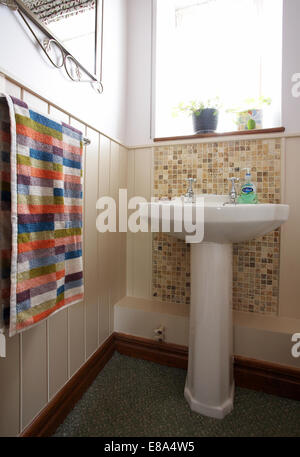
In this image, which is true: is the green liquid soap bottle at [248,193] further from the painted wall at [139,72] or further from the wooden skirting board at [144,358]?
the wooden skirting board at [144,358]

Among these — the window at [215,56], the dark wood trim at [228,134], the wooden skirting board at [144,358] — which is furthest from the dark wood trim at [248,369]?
the window at [215,56]

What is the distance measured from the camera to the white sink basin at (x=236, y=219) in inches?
29.8

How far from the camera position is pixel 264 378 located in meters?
1.11

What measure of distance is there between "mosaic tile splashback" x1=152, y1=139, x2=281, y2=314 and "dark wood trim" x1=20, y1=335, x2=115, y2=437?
48 cm

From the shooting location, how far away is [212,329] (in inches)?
37.1

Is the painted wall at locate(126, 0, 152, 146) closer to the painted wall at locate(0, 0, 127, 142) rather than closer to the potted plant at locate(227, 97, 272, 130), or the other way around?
the painted wall at locate(0, 0, 127, 142)

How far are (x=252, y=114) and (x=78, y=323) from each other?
1374mm

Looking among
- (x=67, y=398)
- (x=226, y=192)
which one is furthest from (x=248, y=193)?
(x=67, y=398)

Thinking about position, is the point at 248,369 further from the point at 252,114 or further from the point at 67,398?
the point at 252,114

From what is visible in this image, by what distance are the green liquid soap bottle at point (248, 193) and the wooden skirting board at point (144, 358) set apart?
0.75m

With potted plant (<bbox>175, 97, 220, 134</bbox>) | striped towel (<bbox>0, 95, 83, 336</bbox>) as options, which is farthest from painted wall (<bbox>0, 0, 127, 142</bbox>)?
potted plant (<bbox>175, 97, 220, 134</bbox>)

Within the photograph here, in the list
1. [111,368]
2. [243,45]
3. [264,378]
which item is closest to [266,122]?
[243,45]

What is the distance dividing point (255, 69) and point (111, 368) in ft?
6.18

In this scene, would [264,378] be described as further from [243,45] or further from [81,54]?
[243,45]
